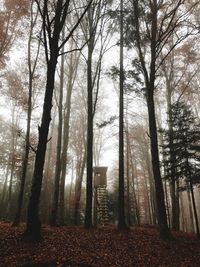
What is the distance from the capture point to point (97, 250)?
22.0 feet

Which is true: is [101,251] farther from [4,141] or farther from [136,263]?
[4,141]

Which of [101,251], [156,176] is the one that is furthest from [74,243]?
[156,176]

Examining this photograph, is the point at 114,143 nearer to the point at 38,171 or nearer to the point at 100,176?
the point at 100,176

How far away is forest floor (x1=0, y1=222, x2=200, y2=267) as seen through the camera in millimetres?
5367

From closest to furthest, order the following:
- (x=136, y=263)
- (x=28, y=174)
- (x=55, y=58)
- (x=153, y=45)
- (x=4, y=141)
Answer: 1. (x=136, y=263)
2. (x=55, y=58)
3. (x=153, y=45)
4. (x=28, y=174)
5. (x=4, y=141)

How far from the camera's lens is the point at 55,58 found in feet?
23.6

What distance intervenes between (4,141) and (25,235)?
90.0 ft

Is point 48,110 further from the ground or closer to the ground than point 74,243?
further from the ground

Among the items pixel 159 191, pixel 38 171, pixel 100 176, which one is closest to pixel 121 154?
pixel 159 191

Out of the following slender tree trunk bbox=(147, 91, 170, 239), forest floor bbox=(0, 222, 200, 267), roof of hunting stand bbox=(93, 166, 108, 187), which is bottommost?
forest floor bbox=(0, 222, 200, 267)

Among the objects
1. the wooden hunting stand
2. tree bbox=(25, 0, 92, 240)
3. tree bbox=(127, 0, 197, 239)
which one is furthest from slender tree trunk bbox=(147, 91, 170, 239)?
the wooden hunting stand

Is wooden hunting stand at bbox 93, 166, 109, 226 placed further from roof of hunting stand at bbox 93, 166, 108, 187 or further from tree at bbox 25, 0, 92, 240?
tree at bbox 25, 0, 92, 240

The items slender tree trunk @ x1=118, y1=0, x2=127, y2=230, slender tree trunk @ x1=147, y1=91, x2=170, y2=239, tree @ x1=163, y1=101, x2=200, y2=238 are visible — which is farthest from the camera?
tree @ x1=163, y1=101, x2=200, y2=238

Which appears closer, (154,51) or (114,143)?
(154,51)
